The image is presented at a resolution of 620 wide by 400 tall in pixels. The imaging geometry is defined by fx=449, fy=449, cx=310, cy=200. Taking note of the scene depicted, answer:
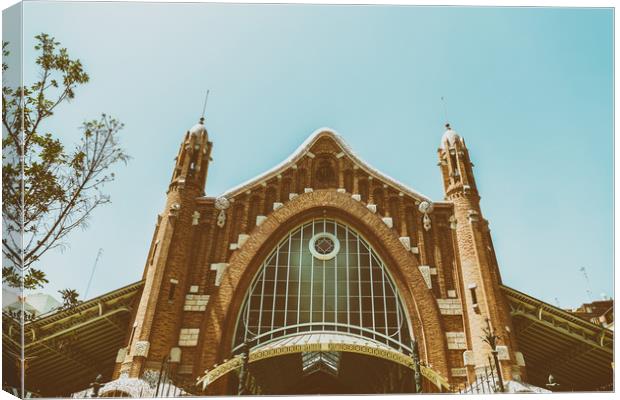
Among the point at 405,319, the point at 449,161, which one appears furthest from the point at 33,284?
the point at 449,161

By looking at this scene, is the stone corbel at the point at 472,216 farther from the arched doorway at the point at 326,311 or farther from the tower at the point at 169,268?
the tower at the point at 169,268

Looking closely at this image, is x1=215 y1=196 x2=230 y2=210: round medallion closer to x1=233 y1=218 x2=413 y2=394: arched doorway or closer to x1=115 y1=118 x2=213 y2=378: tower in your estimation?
x1=115 y1=118 x2=213 y2=378: tower

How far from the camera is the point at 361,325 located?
1500 centimetres

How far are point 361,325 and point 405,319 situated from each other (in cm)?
161

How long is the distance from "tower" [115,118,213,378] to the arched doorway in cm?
232

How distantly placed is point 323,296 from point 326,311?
520mm

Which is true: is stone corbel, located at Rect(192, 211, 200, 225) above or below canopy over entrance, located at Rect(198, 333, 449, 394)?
above

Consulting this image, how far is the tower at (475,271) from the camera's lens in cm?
1398

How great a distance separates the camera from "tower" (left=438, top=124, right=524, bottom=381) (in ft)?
45.9

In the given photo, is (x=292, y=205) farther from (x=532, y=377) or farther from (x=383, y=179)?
A: (x=532, y=377)

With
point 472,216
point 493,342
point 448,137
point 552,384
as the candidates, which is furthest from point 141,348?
point 448,137

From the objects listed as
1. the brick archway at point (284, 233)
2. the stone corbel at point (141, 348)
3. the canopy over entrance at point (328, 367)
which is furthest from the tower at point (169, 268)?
the canopy over entrance at point (328, 367)

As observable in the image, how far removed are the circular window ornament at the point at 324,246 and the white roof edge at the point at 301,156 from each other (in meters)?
3.32

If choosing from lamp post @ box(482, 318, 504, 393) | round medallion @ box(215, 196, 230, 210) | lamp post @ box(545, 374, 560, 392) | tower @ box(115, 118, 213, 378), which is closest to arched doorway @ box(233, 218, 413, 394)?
tower @ box(115, 118, 213, 378)
